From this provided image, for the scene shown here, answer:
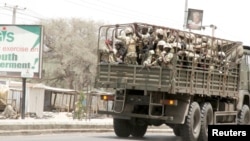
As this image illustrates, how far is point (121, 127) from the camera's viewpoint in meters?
14.8

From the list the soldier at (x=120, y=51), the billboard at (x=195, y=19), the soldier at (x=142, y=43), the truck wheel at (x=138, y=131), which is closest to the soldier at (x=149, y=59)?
the soldier at (x=142, y=43)

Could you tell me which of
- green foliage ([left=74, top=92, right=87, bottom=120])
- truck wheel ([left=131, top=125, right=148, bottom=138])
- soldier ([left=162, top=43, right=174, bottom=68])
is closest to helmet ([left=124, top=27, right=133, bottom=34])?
soldier ([left=162, top=43, right=174, bottom=68])

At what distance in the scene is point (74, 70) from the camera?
194ft

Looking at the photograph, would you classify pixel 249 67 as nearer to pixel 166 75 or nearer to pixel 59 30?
pixel 166 75

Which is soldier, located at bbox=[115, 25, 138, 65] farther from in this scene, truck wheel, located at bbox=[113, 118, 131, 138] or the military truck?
truck wheel, located at bbox=[113, 118, 131, 138]

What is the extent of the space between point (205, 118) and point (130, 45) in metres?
2.99

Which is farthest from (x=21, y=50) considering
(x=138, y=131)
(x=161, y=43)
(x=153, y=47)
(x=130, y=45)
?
(x=161, y=43)

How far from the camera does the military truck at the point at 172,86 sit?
13.0 metres

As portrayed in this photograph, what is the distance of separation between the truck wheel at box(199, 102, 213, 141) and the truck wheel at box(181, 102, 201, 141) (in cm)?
14

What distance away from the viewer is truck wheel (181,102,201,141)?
13.4 meters

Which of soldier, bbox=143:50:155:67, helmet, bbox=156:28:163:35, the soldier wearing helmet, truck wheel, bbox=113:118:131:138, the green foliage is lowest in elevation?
the green foliage

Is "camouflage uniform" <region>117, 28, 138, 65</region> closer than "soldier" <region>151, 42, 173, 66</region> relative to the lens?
→ No

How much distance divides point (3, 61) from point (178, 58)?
371 inches

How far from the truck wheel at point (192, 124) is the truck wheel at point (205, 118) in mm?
140
